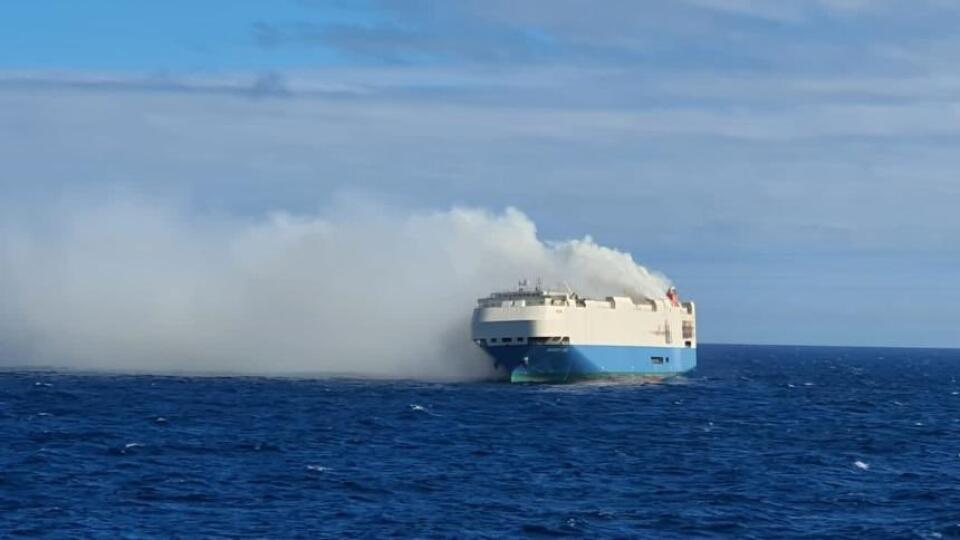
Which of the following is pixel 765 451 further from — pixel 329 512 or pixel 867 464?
pixel 329 512

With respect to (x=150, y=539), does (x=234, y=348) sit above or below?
above

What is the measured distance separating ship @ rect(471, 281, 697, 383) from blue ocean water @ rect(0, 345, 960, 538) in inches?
536

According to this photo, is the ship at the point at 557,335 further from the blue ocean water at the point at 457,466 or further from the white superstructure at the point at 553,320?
the blue ocean water at the point at 457,466

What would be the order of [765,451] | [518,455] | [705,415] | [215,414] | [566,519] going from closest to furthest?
[566,519], [518,455], [765,451], [215,414], [705,415]

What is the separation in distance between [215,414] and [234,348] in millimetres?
92515

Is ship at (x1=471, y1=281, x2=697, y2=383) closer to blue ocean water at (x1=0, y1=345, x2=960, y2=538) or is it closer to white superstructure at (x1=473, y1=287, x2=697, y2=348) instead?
white superstructure at (x1=473, y1=287, x2=697, y2=348)

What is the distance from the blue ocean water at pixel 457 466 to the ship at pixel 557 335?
1361 cm

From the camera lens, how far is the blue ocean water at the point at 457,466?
56125 mm

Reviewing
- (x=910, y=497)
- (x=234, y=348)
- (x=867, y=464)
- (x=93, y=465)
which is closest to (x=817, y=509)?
(x=910, y=497)

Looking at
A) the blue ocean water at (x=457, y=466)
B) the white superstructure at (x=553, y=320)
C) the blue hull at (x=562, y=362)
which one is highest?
the white superstructure at (x=553, y=320)

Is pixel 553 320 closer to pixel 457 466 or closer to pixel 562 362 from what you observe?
pixel 562 362

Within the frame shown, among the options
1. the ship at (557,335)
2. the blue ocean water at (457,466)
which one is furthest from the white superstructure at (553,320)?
the blue ocean water at (457,466)

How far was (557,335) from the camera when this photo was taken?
451ft

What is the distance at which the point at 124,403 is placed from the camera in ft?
349
